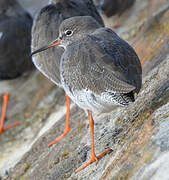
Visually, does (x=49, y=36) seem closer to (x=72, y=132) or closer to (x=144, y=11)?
(x=72, y=132)

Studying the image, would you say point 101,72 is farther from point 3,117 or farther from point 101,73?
point 3,117

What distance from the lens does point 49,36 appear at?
7781 millimetres

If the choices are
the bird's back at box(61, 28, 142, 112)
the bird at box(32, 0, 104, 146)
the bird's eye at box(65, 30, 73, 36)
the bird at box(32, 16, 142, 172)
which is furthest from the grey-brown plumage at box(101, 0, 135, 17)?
the bird's back at box(61, 28, 142, 112)

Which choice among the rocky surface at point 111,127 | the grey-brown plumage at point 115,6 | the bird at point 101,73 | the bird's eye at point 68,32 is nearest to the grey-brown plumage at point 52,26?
the bird's eye at point 68,32

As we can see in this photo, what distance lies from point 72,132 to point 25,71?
352cm

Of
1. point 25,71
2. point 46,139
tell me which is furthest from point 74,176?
point 25,71

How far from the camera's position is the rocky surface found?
165 inches

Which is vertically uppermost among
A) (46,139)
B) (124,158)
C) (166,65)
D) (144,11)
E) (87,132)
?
(124,158)

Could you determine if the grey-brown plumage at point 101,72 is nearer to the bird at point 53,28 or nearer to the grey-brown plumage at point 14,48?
the bird at point 53,28

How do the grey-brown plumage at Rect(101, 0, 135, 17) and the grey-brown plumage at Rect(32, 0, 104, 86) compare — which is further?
the grey-brown plumage at Rect(101, 0, 135, 17)

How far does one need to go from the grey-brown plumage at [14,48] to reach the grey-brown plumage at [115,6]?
2080 millimetres

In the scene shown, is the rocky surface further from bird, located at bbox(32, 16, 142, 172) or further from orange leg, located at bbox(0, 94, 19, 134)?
bird, located at bbox(32, 16, 142, 172)

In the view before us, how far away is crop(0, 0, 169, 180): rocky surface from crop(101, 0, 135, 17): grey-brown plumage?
0.16 m

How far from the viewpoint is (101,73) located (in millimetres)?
5305
